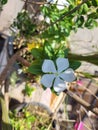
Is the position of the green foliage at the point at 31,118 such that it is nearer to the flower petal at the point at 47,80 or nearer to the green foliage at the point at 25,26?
the green foliage at the point at 25,26

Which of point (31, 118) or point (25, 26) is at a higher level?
point (25, 26)

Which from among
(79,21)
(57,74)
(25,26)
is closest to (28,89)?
(25,26)

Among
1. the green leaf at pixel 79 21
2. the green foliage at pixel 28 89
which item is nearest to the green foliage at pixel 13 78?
the green foliage at pixel 28 89

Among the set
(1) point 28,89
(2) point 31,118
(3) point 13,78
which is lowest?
(2) point 31,118

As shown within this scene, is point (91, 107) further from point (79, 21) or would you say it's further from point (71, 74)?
point (79, 21)

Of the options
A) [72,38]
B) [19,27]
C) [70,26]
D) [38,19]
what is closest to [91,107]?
[70,26]

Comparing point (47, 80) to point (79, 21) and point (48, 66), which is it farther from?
point (79, 21)

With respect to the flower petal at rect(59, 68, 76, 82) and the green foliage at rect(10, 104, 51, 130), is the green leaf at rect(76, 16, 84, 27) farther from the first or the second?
the green foliage at rect(10, 104, 51, 130)

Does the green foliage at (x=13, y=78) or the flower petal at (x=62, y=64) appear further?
the green foliage at (x=13, y=78)

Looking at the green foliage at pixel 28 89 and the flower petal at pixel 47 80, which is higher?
the flower petal at pixel 47 80
